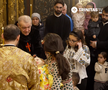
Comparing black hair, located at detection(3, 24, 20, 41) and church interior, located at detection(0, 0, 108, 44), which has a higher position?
church interior, located at detection(0, 0, 108, 44)

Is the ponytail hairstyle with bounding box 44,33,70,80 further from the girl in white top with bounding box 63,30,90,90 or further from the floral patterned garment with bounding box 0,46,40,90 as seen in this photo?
the girl in white top with bounding box 63,30,90,90

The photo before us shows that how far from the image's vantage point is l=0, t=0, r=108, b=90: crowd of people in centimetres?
190

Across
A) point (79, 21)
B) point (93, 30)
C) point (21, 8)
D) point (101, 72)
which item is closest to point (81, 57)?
point (101, 72)

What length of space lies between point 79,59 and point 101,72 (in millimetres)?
917

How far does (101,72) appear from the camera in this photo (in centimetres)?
377

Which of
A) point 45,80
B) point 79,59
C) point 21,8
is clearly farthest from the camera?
point 21,8

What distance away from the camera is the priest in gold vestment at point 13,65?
186 cm

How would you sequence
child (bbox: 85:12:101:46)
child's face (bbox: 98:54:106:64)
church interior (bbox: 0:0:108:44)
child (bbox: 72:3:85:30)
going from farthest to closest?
child (bbox: 72:3:85:30), church interior (bbox: 0:0:108:44), child (bbox: 85:12:101:46), child's face (bbox: 98:54:106:64)

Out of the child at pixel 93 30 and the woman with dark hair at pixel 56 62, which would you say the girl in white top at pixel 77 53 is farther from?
the woman with dark hair at pixel 56 62

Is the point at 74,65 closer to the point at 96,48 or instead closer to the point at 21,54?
the point at 96,48

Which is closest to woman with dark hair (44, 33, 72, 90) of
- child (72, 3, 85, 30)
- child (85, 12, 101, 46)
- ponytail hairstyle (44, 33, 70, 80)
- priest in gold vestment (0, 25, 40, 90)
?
ponytail hairstyle (44, 33, 70, 80)

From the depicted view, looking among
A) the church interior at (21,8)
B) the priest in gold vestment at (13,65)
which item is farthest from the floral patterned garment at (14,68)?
the church interior at (21,8)

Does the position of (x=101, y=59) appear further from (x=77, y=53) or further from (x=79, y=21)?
(x=79, y=21)

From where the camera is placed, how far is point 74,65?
3.18 m
